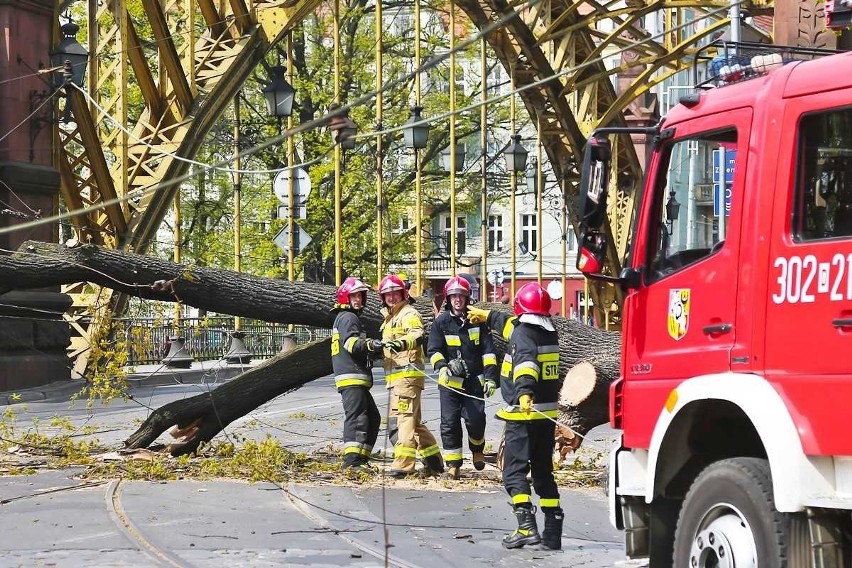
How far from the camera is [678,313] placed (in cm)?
701

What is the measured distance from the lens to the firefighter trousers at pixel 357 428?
12.8 m

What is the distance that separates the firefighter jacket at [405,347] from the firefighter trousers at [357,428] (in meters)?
0.31

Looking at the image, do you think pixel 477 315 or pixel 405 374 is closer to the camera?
pixel 477 315

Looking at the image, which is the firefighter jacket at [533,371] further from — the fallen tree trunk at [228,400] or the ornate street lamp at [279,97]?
the ornate street lamp at [279,97]

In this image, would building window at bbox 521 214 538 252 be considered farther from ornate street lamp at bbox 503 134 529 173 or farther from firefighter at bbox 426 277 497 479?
firefighter at bbox 426 277 497 479

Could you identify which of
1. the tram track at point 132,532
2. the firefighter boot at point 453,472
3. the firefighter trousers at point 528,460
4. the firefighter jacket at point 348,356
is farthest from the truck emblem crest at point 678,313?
the firefighter jacket at point 348,356

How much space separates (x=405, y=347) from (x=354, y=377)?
0.54m

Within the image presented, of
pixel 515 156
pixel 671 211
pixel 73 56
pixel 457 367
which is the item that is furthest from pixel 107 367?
pixel 515 156

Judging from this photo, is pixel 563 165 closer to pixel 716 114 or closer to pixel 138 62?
pixel 138 62

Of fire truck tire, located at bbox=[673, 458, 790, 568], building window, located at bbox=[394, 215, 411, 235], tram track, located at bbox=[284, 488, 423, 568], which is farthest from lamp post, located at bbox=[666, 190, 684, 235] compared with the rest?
building window, located at bbox=[394, 215, 411, 235]

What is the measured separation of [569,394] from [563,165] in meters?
19.0

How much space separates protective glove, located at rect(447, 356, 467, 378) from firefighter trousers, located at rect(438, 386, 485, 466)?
152mm

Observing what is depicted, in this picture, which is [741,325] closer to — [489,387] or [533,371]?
[533,371]

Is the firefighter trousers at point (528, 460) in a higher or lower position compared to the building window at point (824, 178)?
lower
